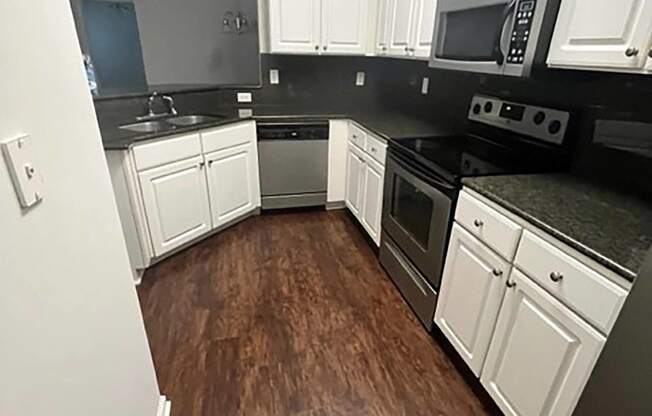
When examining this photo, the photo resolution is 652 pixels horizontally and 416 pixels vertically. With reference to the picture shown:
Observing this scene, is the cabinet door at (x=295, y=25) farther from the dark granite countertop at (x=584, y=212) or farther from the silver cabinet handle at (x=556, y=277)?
the silver cabinet handle at (x=556, y=277)

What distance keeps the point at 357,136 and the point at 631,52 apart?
6.29 ft

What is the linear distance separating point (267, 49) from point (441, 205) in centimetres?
211

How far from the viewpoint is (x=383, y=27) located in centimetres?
288

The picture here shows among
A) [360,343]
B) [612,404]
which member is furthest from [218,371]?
[612,404]

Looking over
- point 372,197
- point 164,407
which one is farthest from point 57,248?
point 372,197

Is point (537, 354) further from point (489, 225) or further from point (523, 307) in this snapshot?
point (489, 225)

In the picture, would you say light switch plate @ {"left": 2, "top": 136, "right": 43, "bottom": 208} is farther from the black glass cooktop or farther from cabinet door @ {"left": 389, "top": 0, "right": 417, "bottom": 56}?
cabinet door @ {"left": 389, "top": 0, "right": 417, "bottom": 56}

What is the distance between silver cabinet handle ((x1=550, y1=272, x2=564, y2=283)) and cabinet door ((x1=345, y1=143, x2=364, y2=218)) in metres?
1.80

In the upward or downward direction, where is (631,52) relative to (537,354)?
upward

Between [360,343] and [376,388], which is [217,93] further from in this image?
[376,388]

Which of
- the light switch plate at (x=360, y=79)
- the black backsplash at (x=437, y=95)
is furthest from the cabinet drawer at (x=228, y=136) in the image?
the light switch plate at (x=360, y=79)

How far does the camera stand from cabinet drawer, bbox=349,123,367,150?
8.96 ft

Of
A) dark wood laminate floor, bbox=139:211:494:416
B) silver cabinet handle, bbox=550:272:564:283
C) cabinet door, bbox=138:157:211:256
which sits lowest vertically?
dark wood laminate floor, bbox=139:211:494:416

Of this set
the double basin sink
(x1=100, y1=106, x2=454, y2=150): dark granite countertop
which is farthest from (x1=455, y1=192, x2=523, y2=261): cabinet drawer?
the double basin sink
